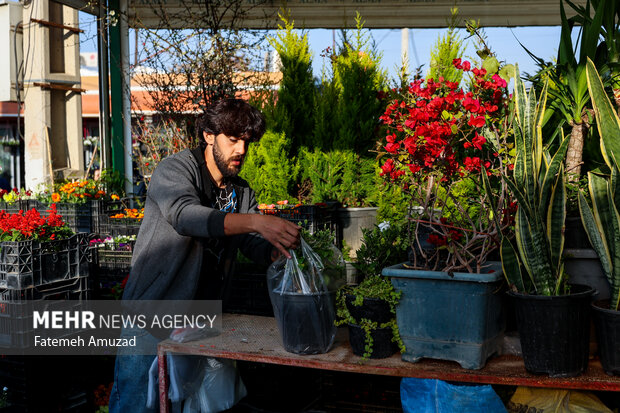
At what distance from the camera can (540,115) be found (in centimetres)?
185

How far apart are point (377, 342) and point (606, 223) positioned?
0.81 meters

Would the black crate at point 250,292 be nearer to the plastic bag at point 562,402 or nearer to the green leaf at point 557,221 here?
the plastic bag at point 562,402

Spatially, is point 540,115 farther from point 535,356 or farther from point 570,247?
point 535,356

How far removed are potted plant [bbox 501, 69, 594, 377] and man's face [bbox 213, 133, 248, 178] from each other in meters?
1.05

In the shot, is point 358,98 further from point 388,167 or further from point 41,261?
point 388,167

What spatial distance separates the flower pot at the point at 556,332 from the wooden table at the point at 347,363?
0.13 feet

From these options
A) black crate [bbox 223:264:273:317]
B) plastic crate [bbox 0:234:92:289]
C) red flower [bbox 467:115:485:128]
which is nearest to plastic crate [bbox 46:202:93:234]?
plastic crate [bbox 0:234:92:289]

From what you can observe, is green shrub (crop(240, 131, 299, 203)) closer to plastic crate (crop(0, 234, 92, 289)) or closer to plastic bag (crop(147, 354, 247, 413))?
plastic crate (crop(0, 234, 92, 289))

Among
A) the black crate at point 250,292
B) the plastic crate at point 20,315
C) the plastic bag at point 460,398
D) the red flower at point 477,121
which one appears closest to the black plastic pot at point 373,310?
the plastic bag at point 460,398

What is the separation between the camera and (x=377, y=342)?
74.6 inches

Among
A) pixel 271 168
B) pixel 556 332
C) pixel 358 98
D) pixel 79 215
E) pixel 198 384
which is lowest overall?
pixel 198 384

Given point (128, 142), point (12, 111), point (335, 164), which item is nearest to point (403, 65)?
point (335, 164)

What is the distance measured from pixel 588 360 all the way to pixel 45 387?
263cm

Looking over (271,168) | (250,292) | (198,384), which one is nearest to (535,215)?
(198,384)
